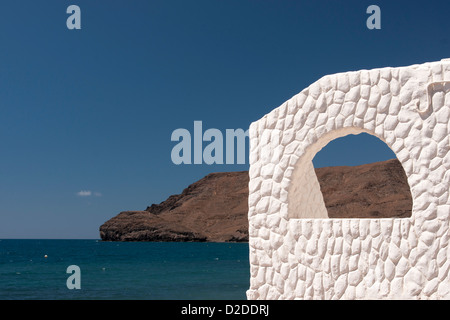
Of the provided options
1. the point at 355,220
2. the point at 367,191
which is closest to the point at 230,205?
the point at 367,191

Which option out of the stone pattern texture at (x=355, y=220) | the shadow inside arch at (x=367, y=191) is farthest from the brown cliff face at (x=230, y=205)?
the stone pattern texture at (x=355, y=220)

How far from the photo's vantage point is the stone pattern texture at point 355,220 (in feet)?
24.6

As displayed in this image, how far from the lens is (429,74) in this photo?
300 inches

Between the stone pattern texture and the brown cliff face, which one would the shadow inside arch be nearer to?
the brown cliff face

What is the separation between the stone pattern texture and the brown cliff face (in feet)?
166

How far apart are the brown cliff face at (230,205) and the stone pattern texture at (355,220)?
50536 mm

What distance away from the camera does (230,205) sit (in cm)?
7825

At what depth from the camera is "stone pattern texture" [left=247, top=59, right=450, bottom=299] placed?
7492 millimetres

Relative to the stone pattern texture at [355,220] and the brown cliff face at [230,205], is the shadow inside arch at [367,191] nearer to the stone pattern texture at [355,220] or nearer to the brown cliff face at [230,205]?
the brown cliff face at [230,205]

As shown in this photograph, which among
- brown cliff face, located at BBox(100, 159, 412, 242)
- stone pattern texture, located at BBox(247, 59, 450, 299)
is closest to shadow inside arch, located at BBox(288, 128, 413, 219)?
brown cliff face, located at BBox(100, 159, 412, 242)

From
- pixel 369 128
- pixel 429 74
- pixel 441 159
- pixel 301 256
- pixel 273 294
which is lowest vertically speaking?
pixel 273 294
